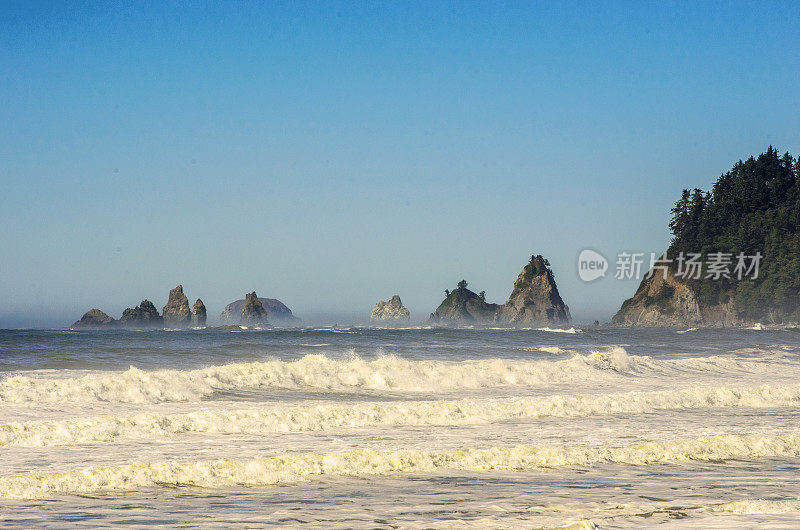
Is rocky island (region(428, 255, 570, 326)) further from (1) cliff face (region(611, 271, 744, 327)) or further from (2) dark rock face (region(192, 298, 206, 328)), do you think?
(2) dark rock face (region(192, 298, 206, 328))

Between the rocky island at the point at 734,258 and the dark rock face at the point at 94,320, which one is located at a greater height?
the rocky island at the point at 734,258

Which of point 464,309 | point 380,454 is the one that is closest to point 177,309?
point 464,309

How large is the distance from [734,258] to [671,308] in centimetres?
1189

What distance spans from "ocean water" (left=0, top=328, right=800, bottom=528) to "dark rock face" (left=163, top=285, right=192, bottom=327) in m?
91.0

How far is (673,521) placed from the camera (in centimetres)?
533

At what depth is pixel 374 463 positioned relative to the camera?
26.0 feet

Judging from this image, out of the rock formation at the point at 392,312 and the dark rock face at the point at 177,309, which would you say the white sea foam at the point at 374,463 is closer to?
the dark rock face at the point at 177,309

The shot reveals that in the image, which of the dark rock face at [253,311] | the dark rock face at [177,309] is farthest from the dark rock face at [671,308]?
the dark rock face at [177,309]

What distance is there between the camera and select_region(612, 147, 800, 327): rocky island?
96.3 meters

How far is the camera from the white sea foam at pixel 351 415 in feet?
31.5

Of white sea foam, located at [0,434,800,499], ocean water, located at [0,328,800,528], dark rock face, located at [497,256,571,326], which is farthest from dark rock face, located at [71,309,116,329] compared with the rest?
white sea foam, located at [0,434,800,499]

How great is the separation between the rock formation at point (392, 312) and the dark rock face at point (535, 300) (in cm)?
2721

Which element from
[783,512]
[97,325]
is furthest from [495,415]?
[97,325]

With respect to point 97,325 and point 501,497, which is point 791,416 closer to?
point 501,497
